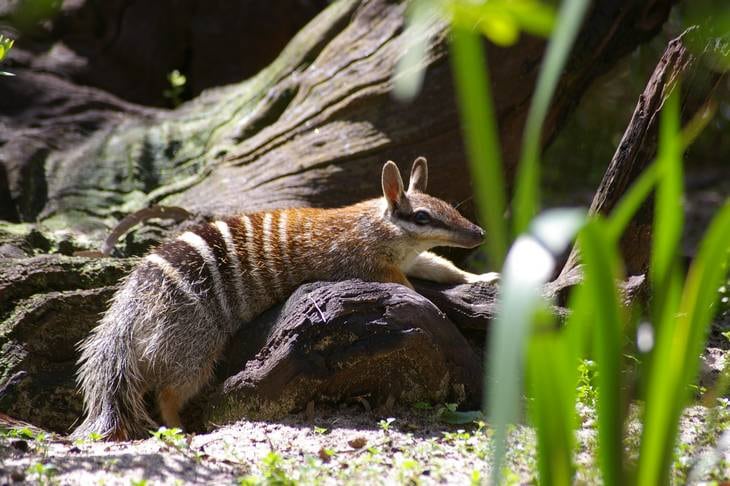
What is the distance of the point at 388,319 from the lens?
3879mm

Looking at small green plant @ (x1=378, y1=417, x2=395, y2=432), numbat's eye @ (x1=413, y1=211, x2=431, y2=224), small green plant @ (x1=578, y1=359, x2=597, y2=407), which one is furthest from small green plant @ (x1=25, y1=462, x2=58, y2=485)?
numbat's eye @ (x1=413, y1=211, x2=431, y2=224)

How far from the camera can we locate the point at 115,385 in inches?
161

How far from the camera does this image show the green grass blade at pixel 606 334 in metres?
1.76

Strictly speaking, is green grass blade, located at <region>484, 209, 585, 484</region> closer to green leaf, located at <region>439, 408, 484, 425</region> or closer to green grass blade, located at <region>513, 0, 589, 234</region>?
green grass blade, located at <region>513, 0, 589, 234</region>

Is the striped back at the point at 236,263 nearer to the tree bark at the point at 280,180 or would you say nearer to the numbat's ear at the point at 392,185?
the tree bark at the point at 280,180

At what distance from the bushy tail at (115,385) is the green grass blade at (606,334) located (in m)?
2.77

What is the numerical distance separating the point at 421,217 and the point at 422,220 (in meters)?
0.02

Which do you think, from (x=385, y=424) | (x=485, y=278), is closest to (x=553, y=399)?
(x=385, y=424)

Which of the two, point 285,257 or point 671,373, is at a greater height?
point 285,257

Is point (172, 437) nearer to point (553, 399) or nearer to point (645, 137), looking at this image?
point (553, 399)

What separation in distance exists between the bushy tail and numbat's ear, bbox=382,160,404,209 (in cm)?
158

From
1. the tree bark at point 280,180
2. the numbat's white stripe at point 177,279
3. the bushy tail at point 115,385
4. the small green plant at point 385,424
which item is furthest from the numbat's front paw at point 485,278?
the bushy tail at point 115,385

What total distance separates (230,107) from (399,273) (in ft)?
9.80

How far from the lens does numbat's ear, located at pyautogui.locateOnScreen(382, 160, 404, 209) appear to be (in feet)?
15.1
